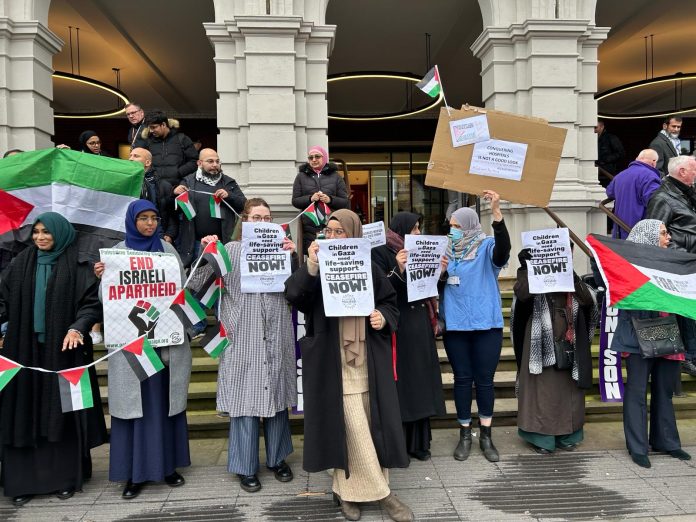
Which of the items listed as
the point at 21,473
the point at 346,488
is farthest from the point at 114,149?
the point at 346,488

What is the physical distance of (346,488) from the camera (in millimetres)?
3656

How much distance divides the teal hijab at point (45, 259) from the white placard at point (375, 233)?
217 centimetres

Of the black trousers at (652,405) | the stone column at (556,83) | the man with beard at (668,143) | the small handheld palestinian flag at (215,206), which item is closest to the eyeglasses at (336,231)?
the small handheld palestinian flag at (215,206)

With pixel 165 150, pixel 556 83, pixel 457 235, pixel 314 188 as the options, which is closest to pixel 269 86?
pixel 165 150

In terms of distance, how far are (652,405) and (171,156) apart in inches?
219

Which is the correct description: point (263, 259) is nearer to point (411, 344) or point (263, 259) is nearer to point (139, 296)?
point (139, 296)

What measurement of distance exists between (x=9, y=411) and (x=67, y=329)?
0.68 meters

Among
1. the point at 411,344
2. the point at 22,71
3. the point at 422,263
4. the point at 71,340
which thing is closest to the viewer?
the point at 71,340

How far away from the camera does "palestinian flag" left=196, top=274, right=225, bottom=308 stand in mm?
4215

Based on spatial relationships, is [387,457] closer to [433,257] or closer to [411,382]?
[411,382]

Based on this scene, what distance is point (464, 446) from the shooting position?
15.3 feet

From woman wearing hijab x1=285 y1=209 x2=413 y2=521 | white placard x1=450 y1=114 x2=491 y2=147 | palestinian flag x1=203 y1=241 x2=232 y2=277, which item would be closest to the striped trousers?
woman wearing hijab x1=285 y1=209 x2=413 y2=521

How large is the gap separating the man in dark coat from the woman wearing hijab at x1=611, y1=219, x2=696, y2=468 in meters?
3.86

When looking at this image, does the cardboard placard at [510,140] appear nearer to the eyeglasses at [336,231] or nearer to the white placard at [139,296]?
the eyeglasses at [336,231]
